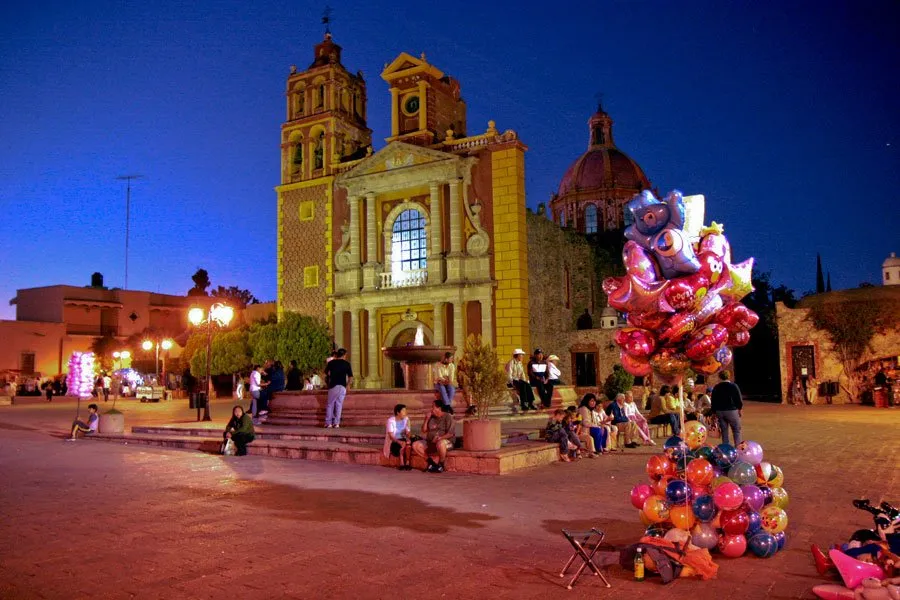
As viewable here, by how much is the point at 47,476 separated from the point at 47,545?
15.4 feet

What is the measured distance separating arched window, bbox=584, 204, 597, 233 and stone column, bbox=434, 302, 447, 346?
22167 mm

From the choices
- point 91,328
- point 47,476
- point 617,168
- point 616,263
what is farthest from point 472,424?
point 91,328

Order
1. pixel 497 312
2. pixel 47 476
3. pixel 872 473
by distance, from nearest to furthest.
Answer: pixel 872 473, pixel 47 476, pixel 497 312

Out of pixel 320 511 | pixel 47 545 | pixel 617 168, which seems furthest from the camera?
pixel 617 168

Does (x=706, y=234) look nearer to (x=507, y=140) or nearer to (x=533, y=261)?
(x=507, y=140)

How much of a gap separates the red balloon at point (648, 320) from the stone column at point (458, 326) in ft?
67.5

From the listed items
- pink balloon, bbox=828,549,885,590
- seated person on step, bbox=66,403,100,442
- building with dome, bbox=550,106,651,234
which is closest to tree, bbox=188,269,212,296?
building with dome, bbox=550,106,651,234

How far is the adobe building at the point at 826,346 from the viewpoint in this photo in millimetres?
23719

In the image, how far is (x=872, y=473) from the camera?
29.7ft

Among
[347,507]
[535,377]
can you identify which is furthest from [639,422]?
[347,507]

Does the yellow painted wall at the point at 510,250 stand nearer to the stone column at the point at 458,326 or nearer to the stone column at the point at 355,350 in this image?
the stone column at the point at 458,326

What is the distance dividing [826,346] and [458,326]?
502 inches

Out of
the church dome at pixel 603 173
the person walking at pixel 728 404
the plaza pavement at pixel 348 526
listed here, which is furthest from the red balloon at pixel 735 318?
the church dome at pixel 603 173

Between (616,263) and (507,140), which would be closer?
(507,140)
